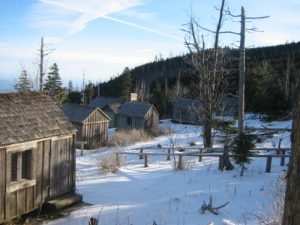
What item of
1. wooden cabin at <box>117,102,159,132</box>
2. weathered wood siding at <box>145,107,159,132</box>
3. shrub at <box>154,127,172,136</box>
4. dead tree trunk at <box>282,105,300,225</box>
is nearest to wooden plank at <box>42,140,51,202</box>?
dead tree trunk at <box>282,105,300,225</box>

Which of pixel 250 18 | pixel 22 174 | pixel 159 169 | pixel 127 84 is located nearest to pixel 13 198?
pixel 22 174

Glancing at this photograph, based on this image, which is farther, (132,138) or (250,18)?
(132,138)

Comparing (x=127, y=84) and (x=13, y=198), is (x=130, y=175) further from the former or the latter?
(x=127, y=84)

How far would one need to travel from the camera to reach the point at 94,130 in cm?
3531

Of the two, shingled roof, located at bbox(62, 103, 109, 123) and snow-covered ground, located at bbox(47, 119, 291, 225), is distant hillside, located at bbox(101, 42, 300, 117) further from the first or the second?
shingled roof, located at bbox(62, 103, 109, 123)

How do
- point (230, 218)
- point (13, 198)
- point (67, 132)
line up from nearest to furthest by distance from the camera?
point (230, 218)
point (13, 198)
point (67, 132)

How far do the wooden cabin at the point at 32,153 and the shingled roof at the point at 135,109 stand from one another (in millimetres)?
30601

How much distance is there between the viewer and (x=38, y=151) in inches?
508

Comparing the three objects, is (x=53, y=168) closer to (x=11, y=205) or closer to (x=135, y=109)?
(x=11, y=205)

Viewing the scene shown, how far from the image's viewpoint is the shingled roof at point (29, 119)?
1224 cm

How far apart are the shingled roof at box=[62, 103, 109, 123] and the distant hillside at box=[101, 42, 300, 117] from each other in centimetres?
921

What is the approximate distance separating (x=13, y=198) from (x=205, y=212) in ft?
18.0

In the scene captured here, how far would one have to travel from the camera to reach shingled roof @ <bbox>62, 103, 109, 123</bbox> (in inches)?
1368

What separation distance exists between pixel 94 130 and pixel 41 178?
22.2 m
